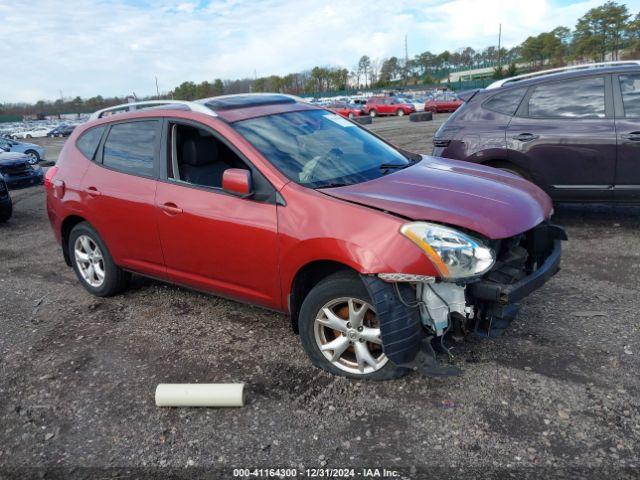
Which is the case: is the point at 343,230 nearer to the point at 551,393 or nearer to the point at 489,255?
the point at 489,255

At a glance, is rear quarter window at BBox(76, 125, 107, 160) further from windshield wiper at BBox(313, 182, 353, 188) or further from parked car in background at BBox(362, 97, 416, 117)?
parked car in background at BBox(362, 97, 416, 117)

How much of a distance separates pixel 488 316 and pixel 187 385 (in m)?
1.84

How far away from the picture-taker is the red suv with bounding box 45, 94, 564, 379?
9.90 feet

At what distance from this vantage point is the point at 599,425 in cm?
280

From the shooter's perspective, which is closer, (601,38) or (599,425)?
(599,425)

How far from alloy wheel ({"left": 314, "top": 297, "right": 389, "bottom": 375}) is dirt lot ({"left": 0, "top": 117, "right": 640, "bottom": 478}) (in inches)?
5.5

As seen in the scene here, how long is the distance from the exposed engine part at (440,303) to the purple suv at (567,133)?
11.7 feet

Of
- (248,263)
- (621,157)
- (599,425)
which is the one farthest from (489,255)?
(621,157)

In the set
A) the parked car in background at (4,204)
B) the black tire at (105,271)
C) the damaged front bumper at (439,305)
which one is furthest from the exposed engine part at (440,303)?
the parked car in background at (4,204)

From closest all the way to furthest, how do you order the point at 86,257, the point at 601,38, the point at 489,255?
the point at 489,255 → the point at 86,257 → the point at 601,38

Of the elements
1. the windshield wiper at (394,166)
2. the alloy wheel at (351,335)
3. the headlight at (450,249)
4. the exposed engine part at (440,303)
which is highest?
the windshield wiper at (394,166)

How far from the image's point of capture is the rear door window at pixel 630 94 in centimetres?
570

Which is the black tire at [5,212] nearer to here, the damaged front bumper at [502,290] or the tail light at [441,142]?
the tail light at [441,142]

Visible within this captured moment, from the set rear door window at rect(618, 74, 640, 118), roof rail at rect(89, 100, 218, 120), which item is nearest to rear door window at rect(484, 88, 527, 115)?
rear door window at rect(618, 74, 640, 118)
